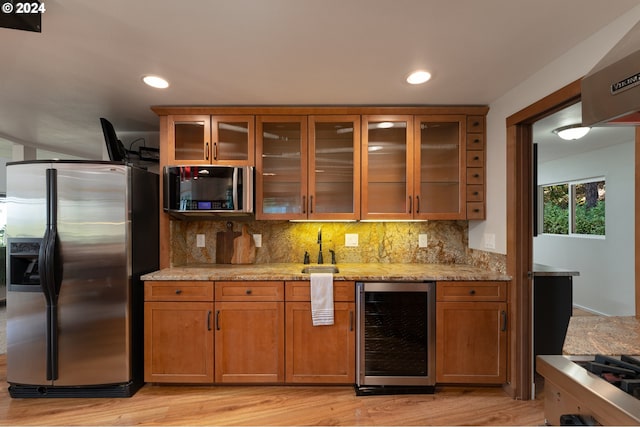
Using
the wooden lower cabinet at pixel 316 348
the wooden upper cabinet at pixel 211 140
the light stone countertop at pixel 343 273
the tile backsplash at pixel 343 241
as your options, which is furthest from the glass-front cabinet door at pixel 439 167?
the wooden upper cabinet at pixel 211 140

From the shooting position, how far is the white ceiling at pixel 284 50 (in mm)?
1450

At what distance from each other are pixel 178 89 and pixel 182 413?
7.56 feet

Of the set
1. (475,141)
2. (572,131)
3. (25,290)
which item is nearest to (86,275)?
(25,290)

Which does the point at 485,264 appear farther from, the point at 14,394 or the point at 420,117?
the point at 14,394

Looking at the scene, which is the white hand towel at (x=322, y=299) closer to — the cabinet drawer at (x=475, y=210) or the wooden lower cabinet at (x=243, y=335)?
the wooden lower cabinet at (x=243, y=335)

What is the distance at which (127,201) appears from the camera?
2.31 m

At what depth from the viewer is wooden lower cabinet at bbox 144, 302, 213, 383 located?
2385 mm

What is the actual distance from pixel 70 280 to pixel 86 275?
114mm

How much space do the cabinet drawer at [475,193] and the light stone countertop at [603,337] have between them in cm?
145

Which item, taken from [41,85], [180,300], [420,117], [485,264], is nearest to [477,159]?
[420,117]

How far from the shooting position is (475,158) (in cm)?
269

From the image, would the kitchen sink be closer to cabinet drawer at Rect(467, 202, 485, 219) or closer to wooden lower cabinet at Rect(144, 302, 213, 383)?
wooden lower cabinet at Rect(144, 302, 213, 383)

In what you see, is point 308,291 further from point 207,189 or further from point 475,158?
point 475,158

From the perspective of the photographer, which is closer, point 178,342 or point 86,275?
point 86,275
